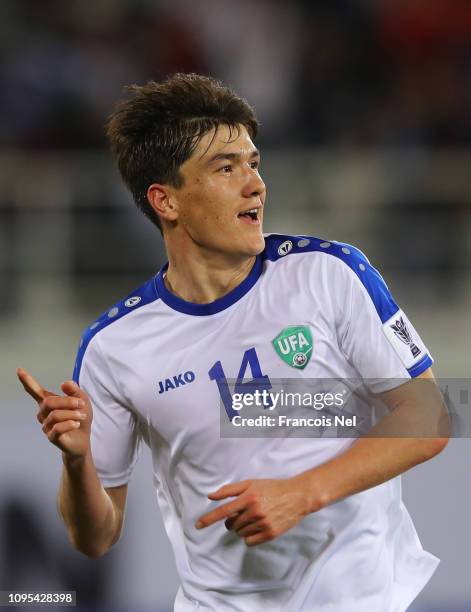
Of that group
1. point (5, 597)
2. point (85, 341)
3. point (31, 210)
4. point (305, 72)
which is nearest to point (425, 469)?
point (5, 597)

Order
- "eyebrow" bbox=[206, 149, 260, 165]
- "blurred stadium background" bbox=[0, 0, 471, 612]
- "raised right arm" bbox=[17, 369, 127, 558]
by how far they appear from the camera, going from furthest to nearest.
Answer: "blurred stadium background" bbox=[0, 0, 471, 612]
"eyebrow" bbox=[206, 149, 260, 165]
"raised right arm" bbox=[17, 369, 127, 558]

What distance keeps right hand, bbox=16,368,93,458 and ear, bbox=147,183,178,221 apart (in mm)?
→ 722

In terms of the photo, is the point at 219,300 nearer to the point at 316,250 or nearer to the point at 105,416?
the point at 316,250

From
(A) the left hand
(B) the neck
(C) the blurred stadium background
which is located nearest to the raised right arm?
(A) the left hand

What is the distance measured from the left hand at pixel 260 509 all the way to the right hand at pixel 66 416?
35 cm

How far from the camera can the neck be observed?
3.13m

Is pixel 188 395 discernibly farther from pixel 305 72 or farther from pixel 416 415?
pixel 305 72

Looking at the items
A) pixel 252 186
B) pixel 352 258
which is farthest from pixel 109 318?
pixel 352 258

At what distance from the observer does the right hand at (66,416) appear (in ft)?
8.80

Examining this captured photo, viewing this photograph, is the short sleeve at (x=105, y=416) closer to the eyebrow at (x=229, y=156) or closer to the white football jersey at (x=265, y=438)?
the white football jersey at (x=265, y=438)

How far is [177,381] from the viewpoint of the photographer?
3.04 m

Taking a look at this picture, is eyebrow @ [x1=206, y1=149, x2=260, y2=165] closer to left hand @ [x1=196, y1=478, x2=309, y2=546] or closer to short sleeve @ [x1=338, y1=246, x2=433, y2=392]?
short sleeve @ [x1=338, y1=246, x2=433, y2=392]

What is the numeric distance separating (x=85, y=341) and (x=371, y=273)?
2.54 feet

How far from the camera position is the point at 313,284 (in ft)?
9.84
